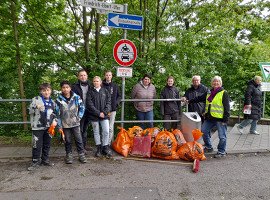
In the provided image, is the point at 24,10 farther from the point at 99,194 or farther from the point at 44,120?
the point at 99,194

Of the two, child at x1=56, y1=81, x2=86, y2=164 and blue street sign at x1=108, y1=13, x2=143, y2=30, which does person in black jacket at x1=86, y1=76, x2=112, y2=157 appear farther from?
blue street sign at x1=108, y1=13, x2=143, y2=30

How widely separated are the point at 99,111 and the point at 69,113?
0.62 meters

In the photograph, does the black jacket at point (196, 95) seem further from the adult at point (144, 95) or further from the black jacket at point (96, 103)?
the black jacket at point (96, 103)

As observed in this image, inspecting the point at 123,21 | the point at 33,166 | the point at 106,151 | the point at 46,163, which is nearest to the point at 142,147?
the point at 106,151

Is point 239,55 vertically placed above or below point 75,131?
above

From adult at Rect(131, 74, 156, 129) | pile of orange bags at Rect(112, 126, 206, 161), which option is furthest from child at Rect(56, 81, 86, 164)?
adult at Rect(131, 74, 156, 129)

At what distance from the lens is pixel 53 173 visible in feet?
15.8

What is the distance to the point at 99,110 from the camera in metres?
5.67

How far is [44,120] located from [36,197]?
1.56 m

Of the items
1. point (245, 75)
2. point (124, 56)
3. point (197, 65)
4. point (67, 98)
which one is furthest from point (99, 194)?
point (245, 75)

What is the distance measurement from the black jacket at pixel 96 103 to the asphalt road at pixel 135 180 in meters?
0.91

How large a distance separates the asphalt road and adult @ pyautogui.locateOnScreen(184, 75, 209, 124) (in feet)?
4.88

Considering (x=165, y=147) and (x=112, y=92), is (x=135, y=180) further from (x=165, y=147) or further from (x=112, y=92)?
(x=112, y=92)

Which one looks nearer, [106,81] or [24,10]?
[106,81]
